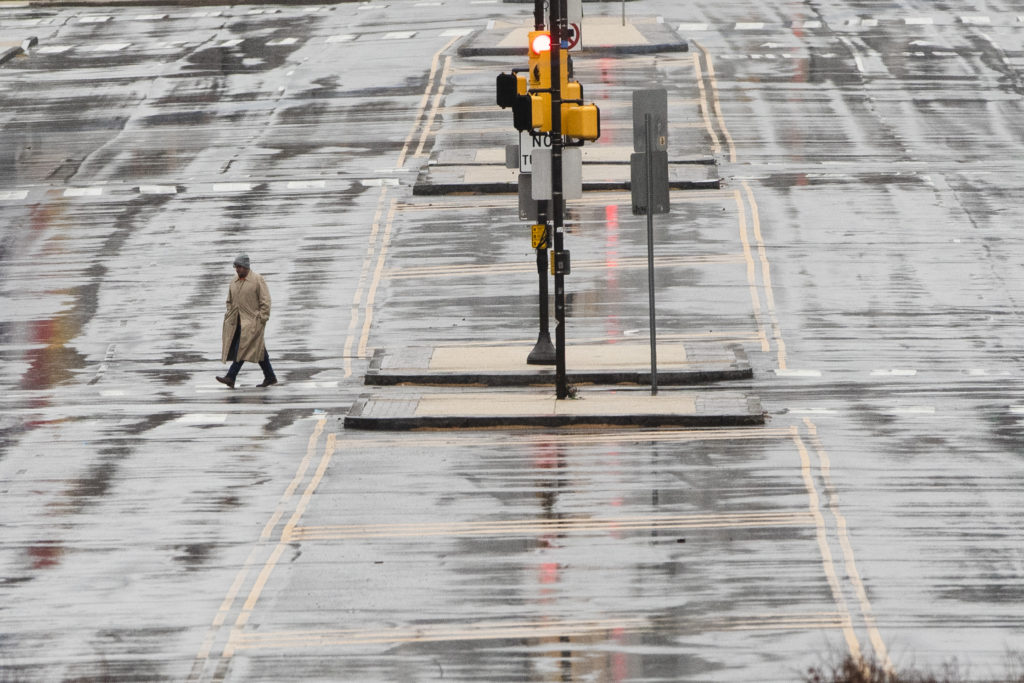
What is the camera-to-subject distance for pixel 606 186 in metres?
31.5

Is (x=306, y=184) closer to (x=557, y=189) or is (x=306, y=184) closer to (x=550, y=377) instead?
(x=550, y=377)

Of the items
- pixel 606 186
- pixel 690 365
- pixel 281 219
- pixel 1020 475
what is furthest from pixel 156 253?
pixel 1020 475

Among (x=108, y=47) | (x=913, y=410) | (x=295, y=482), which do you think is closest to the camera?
(x=295, y=482)

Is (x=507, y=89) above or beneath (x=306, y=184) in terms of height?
above

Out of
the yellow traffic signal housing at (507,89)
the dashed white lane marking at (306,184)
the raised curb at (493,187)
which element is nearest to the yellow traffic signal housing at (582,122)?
the yellow traffic signal housing at (507,89)

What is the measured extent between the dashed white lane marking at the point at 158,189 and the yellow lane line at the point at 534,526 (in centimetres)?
1807

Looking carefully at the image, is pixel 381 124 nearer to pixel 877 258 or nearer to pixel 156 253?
pixel 156 253

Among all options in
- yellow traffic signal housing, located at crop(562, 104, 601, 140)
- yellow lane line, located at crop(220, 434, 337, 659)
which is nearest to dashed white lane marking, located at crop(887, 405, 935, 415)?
yellow traffic signal housing, located at crop(562, 104, 601, 140)

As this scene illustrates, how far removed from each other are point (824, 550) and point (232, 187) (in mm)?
20233

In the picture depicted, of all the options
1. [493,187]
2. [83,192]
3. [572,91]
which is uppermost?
[572,91]

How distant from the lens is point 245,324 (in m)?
21.4

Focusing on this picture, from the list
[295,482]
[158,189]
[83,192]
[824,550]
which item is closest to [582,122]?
[295,482]

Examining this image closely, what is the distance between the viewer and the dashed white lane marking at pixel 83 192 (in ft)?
107

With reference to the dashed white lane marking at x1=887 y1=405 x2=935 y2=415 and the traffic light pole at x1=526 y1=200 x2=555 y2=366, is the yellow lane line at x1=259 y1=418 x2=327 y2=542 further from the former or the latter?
the dashed white lane marking at x1=887 y1=405 x2=935 y2=415
